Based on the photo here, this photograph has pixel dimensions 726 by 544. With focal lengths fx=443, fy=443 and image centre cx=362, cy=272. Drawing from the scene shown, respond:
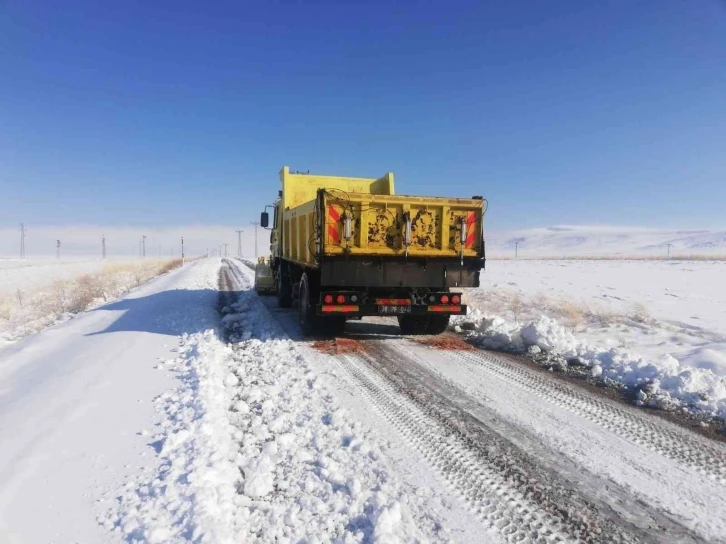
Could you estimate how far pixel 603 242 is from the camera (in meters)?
149

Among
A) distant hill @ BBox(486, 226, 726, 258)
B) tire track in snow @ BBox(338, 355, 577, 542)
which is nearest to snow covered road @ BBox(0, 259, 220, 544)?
tire track in snow @ BBox(338, 355, 577, 542)

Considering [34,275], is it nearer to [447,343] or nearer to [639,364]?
[447,343]

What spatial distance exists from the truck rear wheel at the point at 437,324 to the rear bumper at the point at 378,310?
0.68 meters

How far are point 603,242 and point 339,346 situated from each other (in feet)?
535

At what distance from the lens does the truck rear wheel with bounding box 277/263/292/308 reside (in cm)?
1168

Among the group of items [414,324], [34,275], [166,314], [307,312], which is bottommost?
[414,324]

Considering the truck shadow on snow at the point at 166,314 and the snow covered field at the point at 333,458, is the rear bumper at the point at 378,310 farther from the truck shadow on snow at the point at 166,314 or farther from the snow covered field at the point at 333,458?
the truck shadow on snow at the point at 166,314

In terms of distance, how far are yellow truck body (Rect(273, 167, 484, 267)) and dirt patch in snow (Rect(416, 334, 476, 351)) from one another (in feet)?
A: 5.27

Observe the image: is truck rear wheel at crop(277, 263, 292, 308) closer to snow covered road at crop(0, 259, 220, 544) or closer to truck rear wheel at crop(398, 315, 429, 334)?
snow covered road at crop(0, 259, 220, 544)

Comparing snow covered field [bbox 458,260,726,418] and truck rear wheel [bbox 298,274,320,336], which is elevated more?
truck rear wheel [bbox 298,274,320,336]

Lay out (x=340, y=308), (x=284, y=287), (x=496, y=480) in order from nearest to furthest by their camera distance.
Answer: (x=496, y=480) → (x=340, y=308) → (x=284, y=287)

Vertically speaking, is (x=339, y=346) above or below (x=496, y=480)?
above

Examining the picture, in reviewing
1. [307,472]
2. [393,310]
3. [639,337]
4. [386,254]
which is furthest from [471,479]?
[639,337]

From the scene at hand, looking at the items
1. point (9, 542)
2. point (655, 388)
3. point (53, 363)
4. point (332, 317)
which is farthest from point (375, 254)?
point (9, 542)
